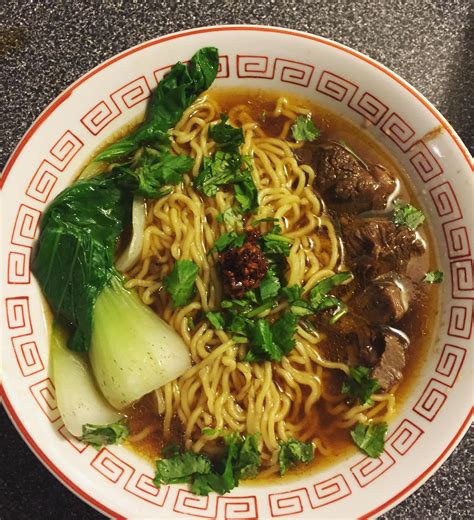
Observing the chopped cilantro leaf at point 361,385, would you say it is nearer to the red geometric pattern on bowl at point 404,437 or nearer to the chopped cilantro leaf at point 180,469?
the red geometric pattern on bowl at point 404,437

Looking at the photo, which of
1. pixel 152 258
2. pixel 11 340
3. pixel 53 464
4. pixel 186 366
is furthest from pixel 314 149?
pixel 53 464

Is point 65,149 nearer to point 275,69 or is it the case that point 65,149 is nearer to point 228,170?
point 228,170

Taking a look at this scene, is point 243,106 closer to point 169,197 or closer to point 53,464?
point 169,197

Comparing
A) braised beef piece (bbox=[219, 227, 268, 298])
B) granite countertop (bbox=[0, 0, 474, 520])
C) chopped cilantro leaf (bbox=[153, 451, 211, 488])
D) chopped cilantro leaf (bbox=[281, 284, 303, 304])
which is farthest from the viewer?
granite countertop (bbox=[0, 0, 474, 520])

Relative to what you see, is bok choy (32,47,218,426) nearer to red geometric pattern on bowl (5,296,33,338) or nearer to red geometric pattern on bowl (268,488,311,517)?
red geometric pattern on bowl (5,296,33,338)

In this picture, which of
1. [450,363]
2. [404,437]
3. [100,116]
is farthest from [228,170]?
[404,437]

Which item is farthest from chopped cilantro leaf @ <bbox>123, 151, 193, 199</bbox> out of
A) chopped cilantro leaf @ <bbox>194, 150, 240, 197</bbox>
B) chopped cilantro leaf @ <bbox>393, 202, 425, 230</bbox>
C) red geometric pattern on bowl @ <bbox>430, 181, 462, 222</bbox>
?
red geometric pattern on bowl @ <bbox>430, 181, 462, 222</bbox>

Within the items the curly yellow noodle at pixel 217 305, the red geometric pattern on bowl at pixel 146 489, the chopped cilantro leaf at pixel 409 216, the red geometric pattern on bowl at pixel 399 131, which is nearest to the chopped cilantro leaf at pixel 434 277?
the chopped cilantro leaf at pixel 409 216

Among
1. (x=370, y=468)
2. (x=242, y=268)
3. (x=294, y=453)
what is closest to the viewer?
(x=242, y=268)
